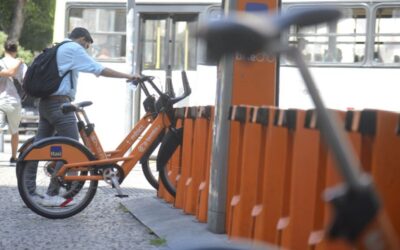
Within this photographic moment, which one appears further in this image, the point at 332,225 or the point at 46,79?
the point at 46,79

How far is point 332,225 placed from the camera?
1659 mm

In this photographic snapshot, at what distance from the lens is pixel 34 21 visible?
3916 cm

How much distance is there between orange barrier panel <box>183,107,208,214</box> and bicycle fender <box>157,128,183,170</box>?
0.41 meters

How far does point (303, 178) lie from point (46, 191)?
3383 millimetres

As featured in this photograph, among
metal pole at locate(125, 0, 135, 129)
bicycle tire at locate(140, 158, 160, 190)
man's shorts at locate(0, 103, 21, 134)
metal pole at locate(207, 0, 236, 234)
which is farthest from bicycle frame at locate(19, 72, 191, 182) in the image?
metal pole at locate(125, 0, 135, 129)

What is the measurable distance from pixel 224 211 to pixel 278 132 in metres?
1.25

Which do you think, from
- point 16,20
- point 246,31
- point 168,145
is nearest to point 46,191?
point 168,145

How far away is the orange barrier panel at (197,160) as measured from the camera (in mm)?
6859

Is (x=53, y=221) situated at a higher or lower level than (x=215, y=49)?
lower

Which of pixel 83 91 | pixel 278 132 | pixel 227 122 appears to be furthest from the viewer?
pixel 83 91

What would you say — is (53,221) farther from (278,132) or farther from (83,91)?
(83,91)

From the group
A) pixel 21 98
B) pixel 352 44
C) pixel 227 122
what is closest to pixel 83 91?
pixel 21 98

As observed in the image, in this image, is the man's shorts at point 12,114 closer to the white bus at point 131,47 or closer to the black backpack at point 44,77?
the white bus at point 131,47

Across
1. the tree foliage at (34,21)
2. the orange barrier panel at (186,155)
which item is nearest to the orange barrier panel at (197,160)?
the orange barrier panel at (186,155)
